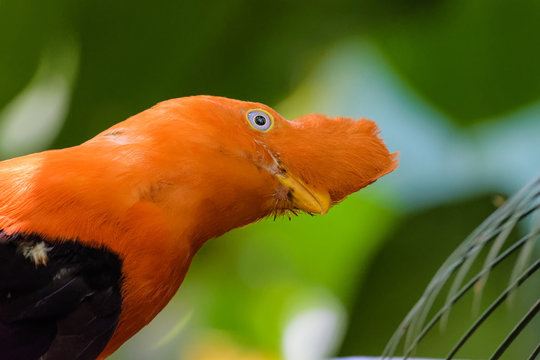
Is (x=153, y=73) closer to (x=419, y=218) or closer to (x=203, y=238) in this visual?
(x=419, y=218)

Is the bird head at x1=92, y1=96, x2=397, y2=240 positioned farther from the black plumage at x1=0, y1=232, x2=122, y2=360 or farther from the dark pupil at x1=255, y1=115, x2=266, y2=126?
the black plumage at x1=0, y1=232, x2=122, y2=360

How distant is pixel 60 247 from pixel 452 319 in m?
1.69

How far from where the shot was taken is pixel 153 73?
218 cm

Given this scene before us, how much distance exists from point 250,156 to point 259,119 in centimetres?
8

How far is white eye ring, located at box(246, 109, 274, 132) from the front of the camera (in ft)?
3.10

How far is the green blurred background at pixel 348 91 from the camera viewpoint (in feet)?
6.93

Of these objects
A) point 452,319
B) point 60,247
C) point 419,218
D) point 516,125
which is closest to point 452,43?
point 516,125

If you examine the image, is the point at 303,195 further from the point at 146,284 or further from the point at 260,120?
the point at 146,284

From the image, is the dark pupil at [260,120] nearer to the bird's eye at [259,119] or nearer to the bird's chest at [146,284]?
the bird's eye at [259,119]

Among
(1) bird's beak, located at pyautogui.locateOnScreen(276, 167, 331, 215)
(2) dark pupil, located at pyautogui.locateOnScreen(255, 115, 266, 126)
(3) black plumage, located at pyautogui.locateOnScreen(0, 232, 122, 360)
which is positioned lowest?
(3) black plumage, located at pyautogui.locateOnScreen(0, 232, 122, 360)

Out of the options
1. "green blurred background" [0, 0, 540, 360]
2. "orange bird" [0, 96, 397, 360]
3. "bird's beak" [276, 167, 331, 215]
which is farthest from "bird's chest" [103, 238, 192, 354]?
"green blurred background" [0, 0, 540, 360]

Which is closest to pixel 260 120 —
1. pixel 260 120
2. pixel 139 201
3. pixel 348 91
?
pixel 260 120

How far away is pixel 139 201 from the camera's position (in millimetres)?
809

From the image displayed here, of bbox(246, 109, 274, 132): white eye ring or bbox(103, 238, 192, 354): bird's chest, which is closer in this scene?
bbox(103, 238, 192, 354): bird's chest
